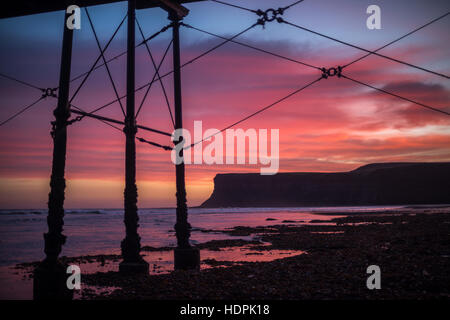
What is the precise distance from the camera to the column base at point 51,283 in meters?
9.50

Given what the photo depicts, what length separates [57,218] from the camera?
9.79 meters

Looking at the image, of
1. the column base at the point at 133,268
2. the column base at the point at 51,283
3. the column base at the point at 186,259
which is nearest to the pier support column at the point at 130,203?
the column base at the point at 133,268

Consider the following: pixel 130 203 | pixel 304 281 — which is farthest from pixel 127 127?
pixel 304 281

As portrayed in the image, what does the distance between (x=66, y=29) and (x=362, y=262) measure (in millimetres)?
11684

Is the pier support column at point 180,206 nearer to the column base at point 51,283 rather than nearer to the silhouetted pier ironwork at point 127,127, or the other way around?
the silhouetted pier ironwork at point 127,127

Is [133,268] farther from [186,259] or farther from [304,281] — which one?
[304,281]

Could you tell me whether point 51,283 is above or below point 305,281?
above

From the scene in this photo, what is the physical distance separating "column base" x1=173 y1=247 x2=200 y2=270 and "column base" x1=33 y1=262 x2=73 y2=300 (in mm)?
4902

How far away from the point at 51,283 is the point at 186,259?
5.43 meters

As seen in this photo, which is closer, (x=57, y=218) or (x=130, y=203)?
(x=57, y=218)

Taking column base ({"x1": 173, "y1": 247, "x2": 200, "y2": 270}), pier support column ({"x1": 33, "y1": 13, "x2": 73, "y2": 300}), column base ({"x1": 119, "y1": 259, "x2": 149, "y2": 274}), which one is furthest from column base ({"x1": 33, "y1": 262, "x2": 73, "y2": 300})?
column base ({"x1": 173, "y1": 247, "x2": 200, "y2": 270})
